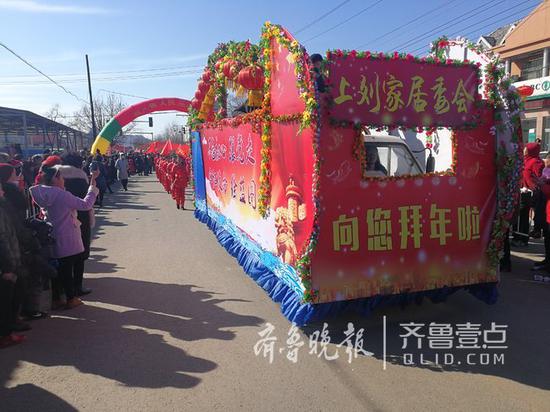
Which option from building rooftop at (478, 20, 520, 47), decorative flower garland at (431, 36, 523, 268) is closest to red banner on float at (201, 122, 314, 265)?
decorative flower garland at (431, 36, 523, 268)

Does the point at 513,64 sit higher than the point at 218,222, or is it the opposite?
the point at 513,64

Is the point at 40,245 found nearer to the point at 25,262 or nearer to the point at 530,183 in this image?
the point at 25,262

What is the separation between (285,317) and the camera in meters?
4.28

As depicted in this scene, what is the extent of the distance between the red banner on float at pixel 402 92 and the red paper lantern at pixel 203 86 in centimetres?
Result: 601

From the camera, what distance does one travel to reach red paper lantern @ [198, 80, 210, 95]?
893 centimetres

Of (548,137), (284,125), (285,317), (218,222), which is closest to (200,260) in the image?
(218,222)

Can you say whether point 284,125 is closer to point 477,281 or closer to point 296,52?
point 296,52

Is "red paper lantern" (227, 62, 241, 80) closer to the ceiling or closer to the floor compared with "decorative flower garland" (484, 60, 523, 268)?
closer to the ceiling

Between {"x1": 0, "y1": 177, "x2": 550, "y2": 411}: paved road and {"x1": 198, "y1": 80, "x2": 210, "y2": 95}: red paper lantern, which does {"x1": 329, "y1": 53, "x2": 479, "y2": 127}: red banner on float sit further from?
{"x1": 198, "y1": 80, "x2": 210, "y2": 95}: red paper lantern

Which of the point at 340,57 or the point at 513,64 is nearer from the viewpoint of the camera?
the point at 340,57

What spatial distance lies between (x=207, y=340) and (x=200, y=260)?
2.95 m

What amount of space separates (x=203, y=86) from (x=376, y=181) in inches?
249

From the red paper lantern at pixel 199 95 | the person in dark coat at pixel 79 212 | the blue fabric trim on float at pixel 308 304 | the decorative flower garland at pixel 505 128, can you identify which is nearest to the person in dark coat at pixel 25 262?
the person in dark coat at pixel 79 212

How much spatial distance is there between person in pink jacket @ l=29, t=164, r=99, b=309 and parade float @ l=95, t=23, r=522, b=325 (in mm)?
2092
